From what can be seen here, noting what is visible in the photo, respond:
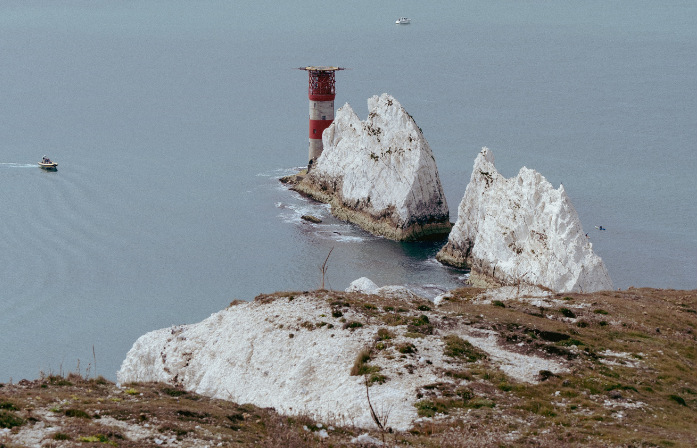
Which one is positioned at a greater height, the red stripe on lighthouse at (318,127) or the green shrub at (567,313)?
the red stripe on lighthouse at (318,127)

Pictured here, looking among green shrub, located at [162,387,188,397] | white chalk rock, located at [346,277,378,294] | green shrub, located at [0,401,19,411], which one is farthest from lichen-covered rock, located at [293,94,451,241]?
green shrub, located at [0,401,19,411]

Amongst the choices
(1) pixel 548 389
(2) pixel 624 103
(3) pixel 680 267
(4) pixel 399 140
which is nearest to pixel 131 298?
(4) pixel 399 140

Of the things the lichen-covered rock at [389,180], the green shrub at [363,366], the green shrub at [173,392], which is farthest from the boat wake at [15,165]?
the green shrub at [363,366]

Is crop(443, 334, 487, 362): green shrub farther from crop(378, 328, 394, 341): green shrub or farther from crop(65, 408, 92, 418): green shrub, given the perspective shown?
crop(65, 408, 92, 418): green shrub

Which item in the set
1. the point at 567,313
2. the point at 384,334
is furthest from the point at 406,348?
the point at 567,313

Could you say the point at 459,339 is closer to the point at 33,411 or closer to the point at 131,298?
the point at 33,411

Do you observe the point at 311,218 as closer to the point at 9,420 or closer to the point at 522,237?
the point at 522,237

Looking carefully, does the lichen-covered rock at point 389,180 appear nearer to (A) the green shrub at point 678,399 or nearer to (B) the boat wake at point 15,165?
(B) the boat wake at point 15,165
